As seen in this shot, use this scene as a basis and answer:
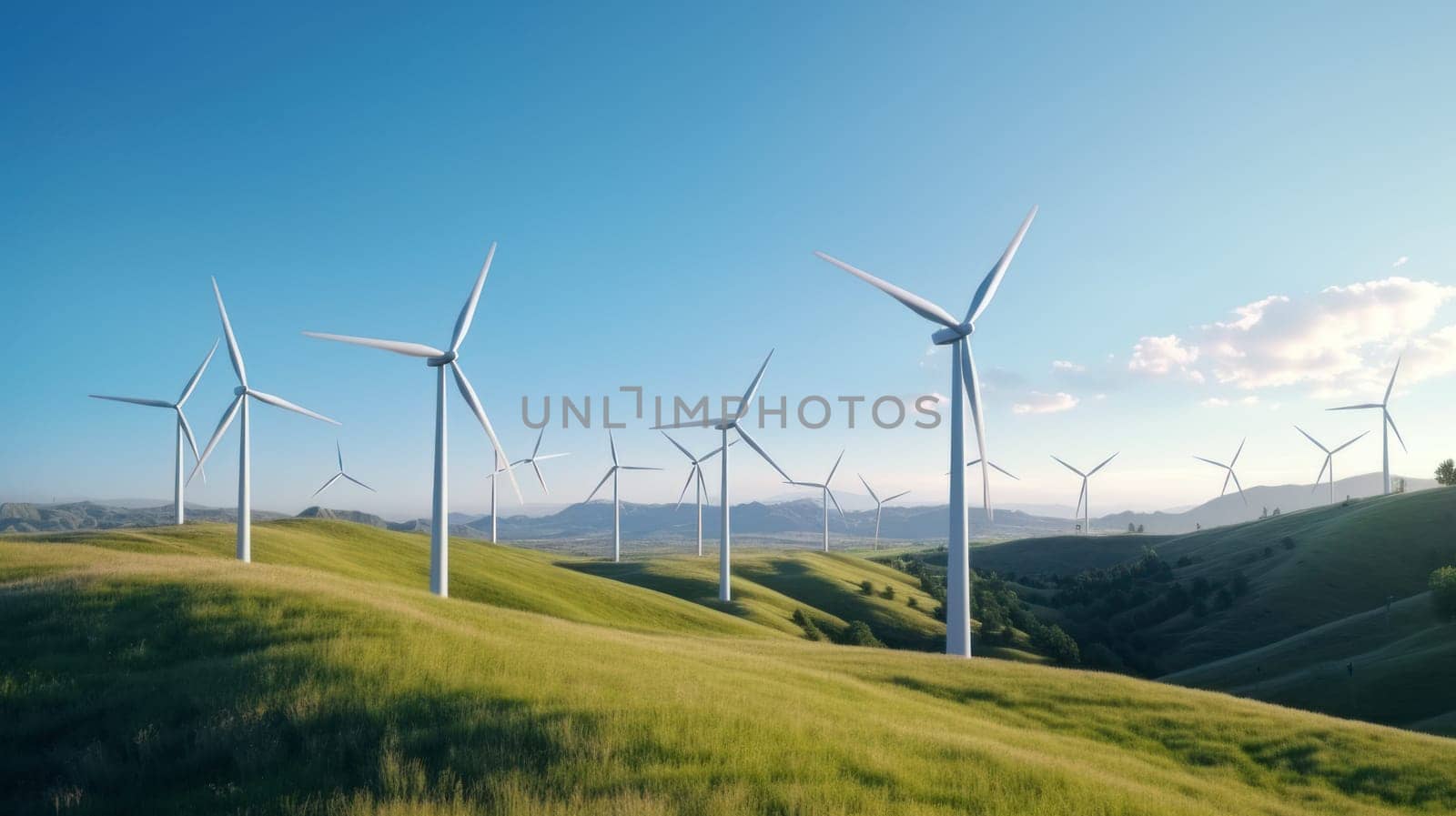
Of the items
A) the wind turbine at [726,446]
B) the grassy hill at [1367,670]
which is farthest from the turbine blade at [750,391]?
the grassy hill at [1367,670]

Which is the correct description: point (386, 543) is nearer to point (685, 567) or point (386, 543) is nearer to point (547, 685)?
point (685, 567)

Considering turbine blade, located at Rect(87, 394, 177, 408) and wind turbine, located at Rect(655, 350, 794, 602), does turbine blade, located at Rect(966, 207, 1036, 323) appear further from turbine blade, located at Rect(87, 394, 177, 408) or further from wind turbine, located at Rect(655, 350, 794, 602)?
turbine blade, located at Rect(87, 394, 177, 408)

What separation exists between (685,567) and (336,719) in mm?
96460

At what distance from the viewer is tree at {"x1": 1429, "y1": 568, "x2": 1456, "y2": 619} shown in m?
62.2

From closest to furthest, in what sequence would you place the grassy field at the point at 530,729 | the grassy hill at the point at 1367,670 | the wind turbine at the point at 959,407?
the grassy field at the point at 530,729 → the wind turbine at the point at 959,407 → the grassy hill at the point at 1367,670

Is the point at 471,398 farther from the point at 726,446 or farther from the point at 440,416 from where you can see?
the point at 726,446

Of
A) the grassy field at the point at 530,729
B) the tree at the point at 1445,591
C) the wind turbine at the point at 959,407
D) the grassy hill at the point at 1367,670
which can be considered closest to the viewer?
the grassy field at the point at 530,729

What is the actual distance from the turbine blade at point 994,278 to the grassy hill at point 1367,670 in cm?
3258

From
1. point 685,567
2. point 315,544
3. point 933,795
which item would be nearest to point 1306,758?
point 933,795

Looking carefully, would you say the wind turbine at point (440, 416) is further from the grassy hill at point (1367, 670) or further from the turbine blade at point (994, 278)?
the grassy hill at point (1367, 670)

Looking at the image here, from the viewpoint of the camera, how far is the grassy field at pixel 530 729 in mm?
10188

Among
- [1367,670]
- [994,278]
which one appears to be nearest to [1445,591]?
[1367,670]

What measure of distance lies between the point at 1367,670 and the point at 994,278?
40.1 meters

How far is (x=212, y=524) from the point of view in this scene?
66.9 meters
